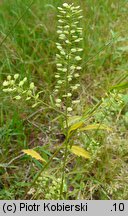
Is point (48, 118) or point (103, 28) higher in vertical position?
point (103, 28)

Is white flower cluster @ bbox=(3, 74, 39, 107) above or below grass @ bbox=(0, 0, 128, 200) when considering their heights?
above

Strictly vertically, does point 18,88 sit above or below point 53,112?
above

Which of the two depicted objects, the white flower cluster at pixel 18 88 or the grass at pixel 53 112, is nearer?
the white flower cluster at pixel 18 88

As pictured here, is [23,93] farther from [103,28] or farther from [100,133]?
[103,28]

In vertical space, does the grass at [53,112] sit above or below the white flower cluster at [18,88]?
below

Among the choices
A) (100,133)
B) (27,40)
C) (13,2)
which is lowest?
(100,133)

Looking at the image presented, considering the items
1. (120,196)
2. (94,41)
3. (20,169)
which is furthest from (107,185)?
(94,41)

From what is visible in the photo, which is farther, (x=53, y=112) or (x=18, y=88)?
(x=53, y=112)

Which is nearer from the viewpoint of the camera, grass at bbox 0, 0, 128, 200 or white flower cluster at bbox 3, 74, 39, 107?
white flower cluster at bbox 3, 74, 39, 107
